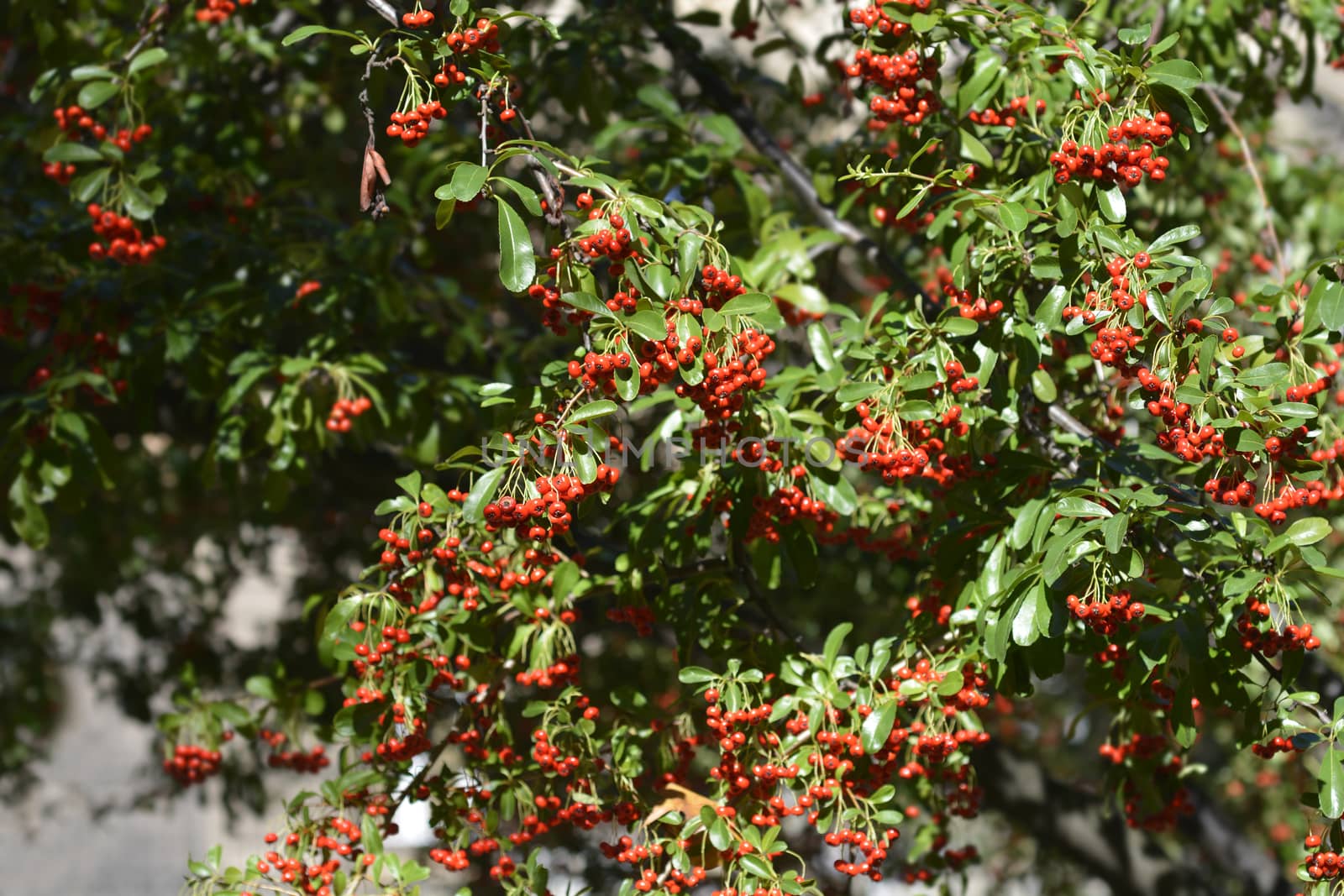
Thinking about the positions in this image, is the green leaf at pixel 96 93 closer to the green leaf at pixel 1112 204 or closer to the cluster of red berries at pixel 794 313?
the cluster of red berries at pixel 794 313

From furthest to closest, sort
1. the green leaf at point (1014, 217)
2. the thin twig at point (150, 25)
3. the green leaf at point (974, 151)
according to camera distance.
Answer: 1. the thin twig at point (150, 25)
2. the green leaf at point (974, 151)
3. the green leaf at point (1014, 217)

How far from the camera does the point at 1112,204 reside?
2.06m

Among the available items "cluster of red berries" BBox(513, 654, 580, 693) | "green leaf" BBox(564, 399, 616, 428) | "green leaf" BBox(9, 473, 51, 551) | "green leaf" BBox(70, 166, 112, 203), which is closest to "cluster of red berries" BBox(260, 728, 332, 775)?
"green leaf" BBox(9, 473, 51, 551)

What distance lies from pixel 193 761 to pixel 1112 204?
8.38 ft

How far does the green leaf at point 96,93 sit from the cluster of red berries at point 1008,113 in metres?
1.89

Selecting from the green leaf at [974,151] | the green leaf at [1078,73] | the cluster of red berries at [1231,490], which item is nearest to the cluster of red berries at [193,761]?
the green leaf at [974,151]

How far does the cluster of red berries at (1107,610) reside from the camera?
74.0 inches

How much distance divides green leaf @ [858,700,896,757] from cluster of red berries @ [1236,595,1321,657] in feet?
1.98

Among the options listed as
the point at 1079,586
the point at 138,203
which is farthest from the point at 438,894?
the point at 1079,586

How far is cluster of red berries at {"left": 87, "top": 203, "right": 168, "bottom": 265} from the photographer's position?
267cm

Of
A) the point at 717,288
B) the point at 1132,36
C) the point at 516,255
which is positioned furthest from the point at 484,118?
the point at 1132,36

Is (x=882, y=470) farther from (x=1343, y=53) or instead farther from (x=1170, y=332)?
(x=1343, y=53)

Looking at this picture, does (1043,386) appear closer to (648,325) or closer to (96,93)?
(648,325)

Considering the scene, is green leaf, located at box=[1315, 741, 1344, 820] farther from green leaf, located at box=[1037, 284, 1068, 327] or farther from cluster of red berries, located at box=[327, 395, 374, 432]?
cluster of red berries, located at box=[327, 395, 374, 432]
